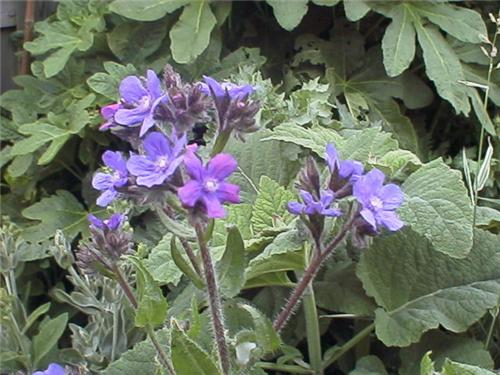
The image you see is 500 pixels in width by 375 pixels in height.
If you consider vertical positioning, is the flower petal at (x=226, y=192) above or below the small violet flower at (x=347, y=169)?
above

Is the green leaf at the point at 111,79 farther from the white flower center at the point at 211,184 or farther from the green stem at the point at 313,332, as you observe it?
the white flower center at the point at 211,184

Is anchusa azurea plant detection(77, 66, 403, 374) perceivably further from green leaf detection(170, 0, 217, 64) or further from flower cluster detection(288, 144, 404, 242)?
green leaf detection(170, 0, 217, 64)

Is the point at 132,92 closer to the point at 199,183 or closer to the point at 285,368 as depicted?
the point at 199,183

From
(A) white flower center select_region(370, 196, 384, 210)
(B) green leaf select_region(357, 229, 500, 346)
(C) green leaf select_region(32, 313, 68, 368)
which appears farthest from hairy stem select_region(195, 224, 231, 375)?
(C) green leaf select_region(32, 313, 68, 368)

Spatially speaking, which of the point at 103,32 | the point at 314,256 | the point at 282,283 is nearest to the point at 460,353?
the point at 282,283

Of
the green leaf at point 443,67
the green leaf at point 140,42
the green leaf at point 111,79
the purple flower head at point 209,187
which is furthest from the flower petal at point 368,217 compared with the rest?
the green leaf at point 140,42

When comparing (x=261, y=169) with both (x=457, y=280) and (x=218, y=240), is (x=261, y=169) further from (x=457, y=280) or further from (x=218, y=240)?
(x=457, y=280)
